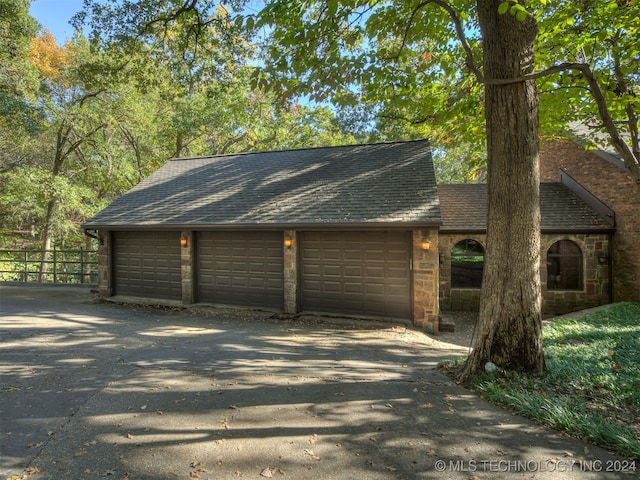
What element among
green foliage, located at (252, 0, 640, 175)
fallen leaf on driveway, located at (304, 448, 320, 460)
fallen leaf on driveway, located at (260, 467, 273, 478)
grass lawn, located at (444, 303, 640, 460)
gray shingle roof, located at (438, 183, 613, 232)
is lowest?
fallen leaf on driveway, located at (304, 448, 320, 460)

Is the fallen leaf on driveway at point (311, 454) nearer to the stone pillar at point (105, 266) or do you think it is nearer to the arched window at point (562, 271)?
the stone pillar at point (105, 266)

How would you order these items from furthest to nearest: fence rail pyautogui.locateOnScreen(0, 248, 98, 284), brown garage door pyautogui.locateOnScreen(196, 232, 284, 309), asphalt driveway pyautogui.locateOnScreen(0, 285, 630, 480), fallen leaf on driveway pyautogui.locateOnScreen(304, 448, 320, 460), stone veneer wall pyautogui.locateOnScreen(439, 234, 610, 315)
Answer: fence rail pyautogui.locateOnScreen(0, 248, 98, 284), stone veneer wall pyautogui.locateOnScreen(439, 234, 610, 315), brown garage door pyautogui.locateOnScreen(196, 232, 284, 309), fallen leaf on driveway pyautogui.locateOnScreen(304, 448, 320, 460), asphalt driveway pyautogui.locateOnScreen(0, 285, 630, 480)

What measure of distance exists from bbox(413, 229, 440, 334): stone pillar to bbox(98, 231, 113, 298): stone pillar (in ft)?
31.0

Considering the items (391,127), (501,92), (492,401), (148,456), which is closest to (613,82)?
(501,92)

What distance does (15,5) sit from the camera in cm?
1088

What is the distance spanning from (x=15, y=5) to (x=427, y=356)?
1511cm

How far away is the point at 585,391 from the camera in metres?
4.09

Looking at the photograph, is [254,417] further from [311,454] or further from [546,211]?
[546,211]

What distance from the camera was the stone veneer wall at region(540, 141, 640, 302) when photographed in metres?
10.7

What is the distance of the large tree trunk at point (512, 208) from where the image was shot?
14.4 ft

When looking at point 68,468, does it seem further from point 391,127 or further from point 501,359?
point 391,127

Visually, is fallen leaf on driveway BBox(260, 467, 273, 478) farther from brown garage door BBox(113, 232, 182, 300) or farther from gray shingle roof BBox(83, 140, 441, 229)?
brown garage door BBox(113, 232, 182, 300)

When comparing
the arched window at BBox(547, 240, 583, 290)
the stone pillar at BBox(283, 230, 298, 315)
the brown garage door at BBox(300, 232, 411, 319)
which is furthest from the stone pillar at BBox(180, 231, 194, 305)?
the arched window at BBox(547, 240, 583, 290)

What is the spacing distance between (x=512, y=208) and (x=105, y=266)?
11659 mm
